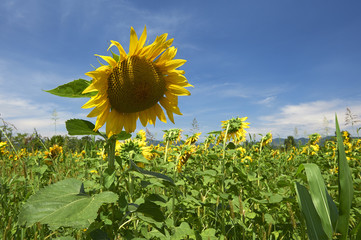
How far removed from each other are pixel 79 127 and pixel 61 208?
1.31ft

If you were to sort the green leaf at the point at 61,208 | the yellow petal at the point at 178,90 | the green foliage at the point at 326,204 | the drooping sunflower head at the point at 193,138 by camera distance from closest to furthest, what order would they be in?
the green leaf at the point at 61,208 → the green foliage at the point at 326,204 → the yellow petal at the point at 178,90 → the drooping sunflower head at the point at 193,138

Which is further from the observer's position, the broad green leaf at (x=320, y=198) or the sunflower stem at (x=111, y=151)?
the broad green leaf at (x=320, y=198)

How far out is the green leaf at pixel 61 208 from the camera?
0.86 meters

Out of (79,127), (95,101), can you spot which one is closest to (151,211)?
(79,127)

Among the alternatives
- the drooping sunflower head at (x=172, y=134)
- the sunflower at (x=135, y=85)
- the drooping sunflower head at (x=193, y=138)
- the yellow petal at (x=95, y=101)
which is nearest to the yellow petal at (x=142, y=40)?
the sunflower at (x=135, y=85)

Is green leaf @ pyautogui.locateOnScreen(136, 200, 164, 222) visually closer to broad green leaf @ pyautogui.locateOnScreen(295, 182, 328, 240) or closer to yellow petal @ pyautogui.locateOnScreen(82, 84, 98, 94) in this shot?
yellow petal @ pyautogui.locateOnScreen(82, 84, 98, 94)

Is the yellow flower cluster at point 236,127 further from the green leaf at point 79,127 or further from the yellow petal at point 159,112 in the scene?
the green leaf at point 79,127

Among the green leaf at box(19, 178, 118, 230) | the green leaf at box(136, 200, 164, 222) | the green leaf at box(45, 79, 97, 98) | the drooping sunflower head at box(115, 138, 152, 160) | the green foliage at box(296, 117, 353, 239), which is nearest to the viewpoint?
the green leaf at box(19, 178, 118, 230)

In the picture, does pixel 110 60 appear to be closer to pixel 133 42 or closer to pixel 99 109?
pixel 133 42

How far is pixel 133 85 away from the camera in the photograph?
138 centimetres

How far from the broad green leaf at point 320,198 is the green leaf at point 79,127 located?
1.25 meters

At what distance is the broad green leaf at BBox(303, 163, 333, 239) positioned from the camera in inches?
53.4

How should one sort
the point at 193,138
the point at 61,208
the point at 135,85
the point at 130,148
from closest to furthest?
1. the point at 61,208
2. the point at 135,85
3. the point at 130,148
4. the point at 193,138

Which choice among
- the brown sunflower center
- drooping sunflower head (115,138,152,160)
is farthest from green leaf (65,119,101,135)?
drooping sunflower head (115,138,152,160)
